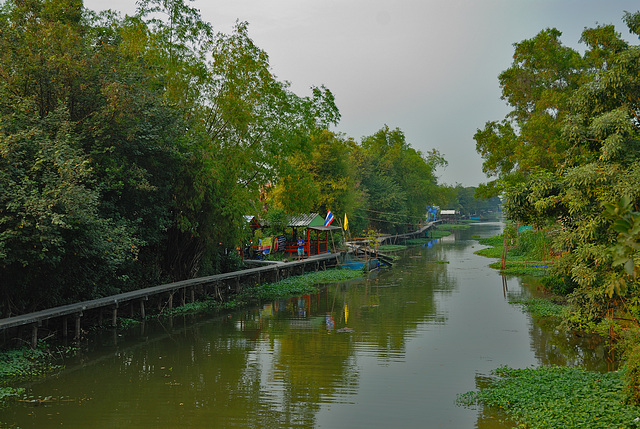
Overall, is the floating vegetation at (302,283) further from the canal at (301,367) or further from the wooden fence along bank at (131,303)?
the canal at (301,367)

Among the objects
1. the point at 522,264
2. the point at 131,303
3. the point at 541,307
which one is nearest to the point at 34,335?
the point at 131,303

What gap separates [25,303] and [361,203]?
133 ft

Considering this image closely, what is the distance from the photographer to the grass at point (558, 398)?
737cm

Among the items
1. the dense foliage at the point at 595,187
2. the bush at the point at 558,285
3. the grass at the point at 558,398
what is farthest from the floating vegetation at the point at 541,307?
the grass at the point at 558,398

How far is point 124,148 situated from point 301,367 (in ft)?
28.5

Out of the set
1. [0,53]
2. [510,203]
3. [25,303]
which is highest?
[0,53]

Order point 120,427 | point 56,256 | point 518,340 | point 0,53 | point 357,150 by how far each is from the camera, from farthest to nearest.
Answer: point 357,150, point 518,340, point 0,53, point 56,256, point 120,427

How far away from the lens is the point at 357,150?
5706cm

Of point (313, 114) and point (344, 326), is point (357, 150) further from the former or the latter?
point (344, 326)

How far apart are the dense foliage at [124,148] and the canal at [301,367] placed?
110 inches

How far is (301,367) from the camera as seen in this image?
11.8 metres

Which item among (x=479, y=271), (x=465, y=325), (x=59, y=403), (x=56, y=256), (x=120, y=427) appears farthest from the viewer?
(x=479, y=271)

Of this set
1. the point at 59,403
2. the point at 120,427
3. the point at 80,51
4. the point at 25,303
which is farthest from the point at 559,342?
the point at 80,51

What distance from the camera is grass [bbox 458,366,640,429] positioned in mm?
7367
